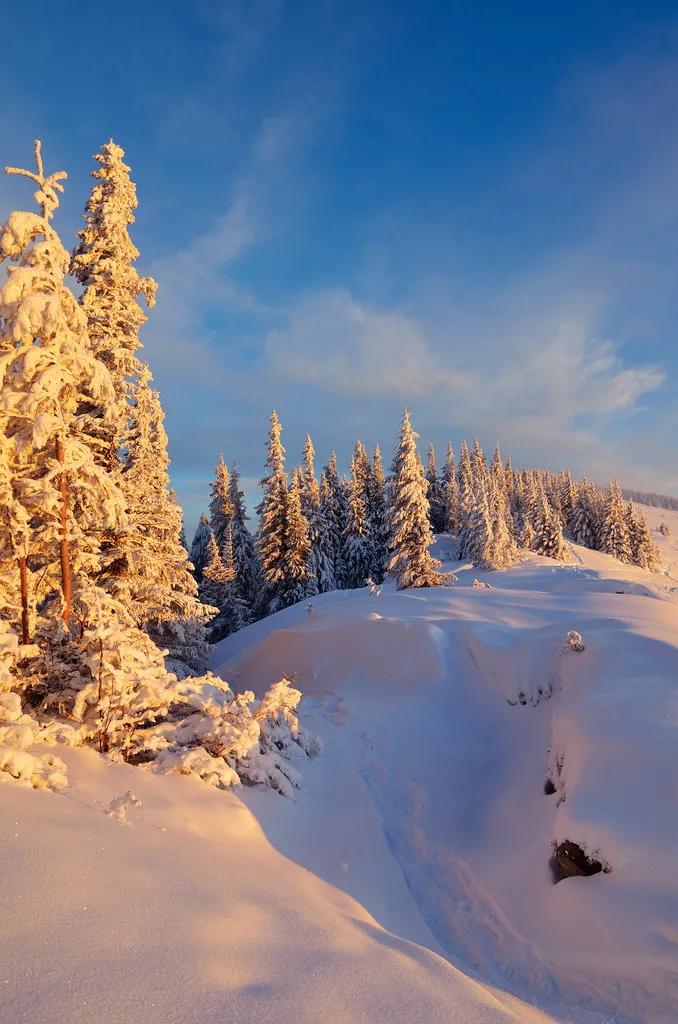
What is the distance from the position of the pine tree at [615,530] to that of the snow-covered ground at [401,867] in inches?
2394

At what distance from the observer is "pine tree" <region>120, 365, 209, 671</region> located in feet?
44.1

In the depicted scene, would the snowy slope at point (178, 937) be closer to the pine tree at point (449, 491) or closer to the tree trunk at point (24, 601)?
the tree trunk at point (24, 601)

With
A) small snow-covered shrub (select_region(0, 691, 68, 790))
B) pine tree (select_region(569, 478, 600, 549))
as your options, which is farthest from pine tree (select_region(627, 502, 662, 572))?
small snow-covered shrub (select_region(0, 691, 68, 790))

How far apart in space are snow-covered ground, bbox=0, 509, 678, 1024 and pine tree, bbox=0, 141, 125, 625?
16.0 ft

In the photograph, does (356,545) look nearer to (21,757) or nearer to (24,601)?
(24,601)

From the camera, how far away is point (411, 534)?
101 ft

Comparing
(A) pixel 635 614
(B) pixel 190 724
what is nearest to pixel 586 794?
(B) pixel 190 724

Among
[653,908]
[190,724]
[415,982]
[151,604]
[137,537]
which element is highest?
[137,537]

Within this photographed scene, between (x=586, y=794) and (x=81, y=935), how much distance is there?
617 centimetres

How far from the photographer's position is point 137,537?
44.0 feet

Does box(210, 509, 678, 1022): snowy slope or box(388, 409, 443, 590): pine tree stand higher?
box(388, 409, 443, 590): pine tree

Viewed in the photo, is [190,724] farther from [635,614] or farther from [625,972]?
[635,614]

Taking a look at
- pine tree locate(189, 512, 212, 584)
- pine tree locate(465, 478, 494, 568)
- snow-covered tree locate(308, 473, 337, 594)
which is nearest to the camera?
snow-covered tree locate(308, 473, 337, 594)

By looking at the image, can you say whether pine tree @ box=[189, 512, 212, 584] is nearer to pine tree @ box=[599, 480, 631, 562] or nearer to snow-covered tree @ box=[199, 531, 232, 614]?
snow-covered tree @ box=[199, 531, 232, 614]
